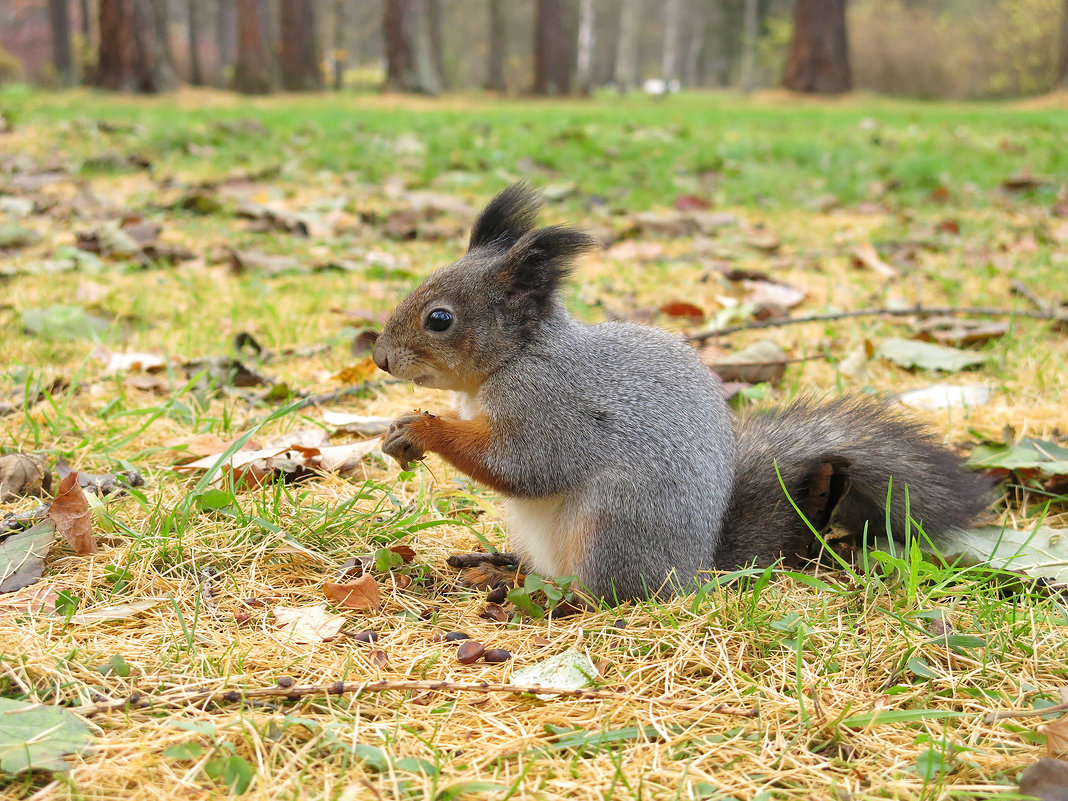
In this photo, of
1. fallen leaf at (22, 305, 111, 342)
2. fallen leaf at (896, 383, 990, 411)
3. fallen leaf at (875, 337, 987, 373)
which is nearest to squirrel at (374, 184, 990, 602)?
fallen leaf at (896, 383, 990, 411)

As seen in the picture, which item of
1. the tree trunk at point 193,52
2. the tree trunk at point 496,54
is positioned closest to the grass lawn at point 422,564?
the tree trunk at point 496,54

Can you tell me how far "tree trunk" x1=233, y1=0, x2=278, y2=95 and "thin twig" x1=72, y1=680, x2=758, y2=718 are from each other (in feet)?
58.5

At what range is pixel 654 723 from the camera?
1320mm

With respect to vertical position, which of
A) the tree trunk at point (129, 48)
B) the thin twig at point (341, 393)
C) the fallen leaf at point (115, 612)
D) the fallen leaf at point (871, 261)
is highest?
the tree trunk at point (129, 48)

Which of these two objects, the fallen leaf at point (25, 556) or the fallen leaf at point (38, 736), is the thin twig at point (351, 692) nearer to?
the fallen leaf at point (38, 736)

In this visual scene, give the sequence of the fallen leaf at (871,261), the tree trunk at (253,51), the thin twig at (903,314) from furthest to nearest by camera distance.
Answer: the tree trunk at (253,51), the fallen leaf at (871,261), the thin twig at (903,314)

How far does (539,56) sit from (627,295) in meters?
18.1

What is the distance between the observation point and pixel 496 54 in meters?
23.3

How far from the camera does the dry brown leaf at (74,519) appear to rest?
1.73 meters

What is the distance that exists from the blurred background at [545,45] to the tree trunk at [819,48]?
0.02 m

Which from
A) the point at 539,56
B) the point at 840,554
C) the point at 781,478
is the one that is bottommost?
the point at 840,554

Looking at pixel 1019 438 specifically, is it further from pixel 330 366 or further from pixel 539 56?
pixel 539 56

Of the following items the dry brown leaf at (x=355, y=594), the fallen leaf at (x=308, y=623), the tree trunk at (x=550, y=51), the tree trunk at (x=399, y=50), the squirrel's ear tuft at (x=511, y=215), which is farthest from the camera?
the tree trunk at (x=550, y=51)

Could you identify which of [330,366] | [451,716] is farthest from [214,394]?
[451,716]
